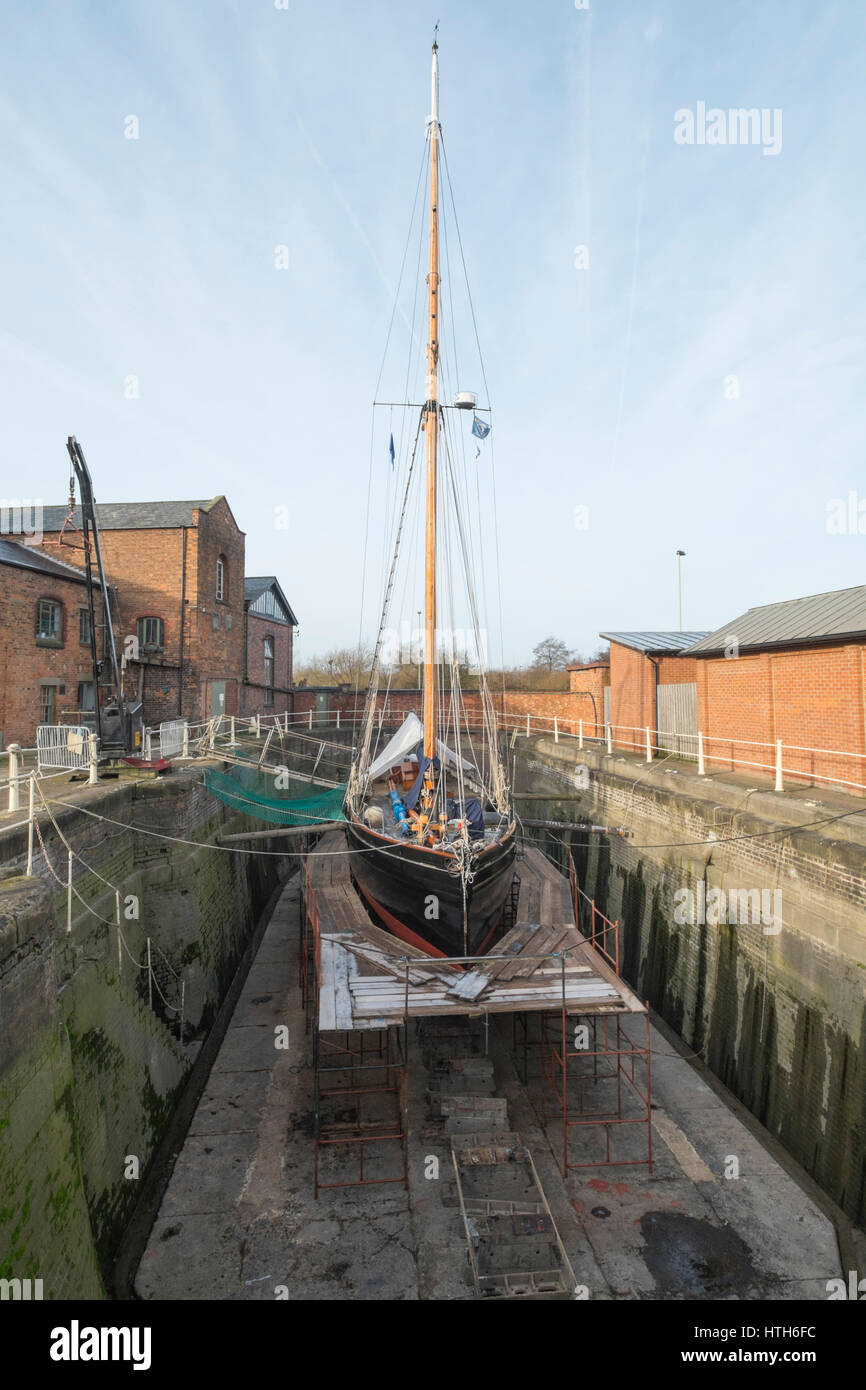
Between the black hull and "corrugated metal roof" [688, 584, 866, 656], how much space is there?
24.3 ft

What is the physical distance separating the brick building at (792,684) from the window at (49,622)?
18.3 m

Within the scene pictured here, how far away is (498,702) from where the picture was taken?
3500 cm

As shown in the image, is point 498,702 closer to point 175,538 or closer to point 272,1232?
point 175,538

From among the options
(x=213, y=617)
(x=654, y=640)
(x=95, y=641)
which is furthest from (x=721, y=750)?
(x=213, y=617)

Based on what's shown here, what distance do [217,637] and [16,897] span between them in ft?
67.9

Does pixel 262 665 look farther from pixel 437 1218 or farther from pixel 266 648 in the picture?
pixel 437 1218

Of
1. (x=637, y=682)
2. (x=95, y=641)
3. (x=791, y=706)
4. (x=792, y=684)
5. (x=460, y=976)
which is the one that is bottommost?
(x=460, y=976)

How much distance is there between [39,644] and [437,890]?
49.3 feet

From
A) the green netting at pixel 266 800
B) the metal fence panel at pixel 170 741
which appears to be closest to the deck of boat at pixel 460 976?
the green netting at pixel 266 800

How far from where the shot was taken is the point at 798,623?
14.9 m

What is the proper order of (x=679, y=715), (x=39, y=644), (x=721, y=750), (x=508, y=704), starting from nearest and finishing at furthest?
(x=721, y=750) < (x=39, y=644) < (x=679, y=715) < (x=508, y=704)

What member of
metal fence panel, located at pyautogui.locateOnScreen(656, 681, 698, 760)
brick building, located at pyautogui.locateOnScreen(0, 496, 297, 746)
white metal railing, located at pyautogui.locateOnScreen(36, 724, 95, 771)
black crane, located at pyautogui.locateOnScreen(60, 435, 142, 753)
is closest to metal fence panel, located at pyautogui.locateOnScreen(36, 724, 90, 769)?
white metal railing, located at pyautogui.locateOnScreen(36, 724, 95, 771)

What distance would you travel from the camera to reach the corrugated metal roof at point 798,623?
1330 centimetres

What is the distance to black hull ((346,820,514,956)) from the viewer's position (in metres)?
10.6
